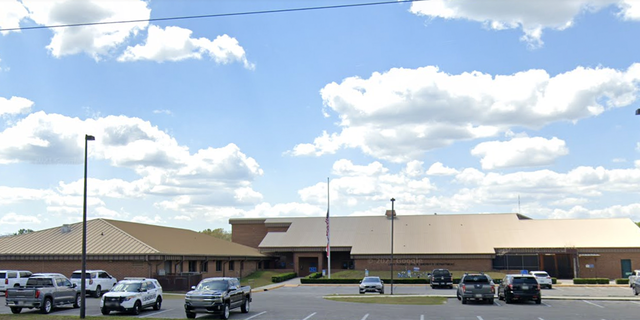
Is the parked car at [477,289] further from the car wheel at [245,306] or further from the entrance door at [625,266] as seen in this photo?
the entrance door at [625,266]

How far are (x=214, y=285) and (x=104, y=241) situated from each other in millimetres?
26475

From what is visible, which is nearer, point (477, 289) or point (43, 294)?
point (43, 294)

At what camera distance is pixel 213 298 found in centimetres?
2616

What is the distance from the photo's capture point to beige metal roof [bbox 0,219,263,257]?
49.1 m

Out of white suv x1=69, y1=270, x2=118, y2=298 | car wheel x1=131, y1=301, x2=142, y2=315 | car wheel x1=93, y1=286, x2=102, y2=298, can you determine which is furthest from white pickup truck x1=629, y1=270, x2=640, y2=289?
car wheel x1=93, y1=286, x2=102, y2=298

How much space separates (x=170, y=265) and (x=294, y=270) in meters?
25.3

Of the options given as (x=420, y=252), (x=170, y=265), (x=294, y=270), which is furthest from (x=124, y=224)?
(x=420, y=252)

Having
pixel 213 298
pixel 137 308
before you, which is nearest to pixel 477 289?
pixel 213 298

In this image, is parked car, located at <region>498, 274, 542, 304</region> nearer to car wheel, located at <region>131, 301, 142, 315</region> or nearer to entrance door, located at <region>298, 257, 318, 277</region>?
car wheel, located at <region>131, 301, 142, 315</region>

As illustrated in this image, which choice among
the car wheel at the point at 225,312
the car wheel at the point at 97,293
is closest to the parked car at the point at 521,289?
the car wheel at the point at 225,312

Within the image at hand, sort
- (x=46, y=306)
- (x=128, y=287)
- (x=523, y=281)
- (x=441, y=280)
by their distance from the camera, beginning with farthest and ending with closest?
1. (x=441, y=280)
2. (x=523, y=281)
3. (x=128, y=287)
4. (x=46, y=306)

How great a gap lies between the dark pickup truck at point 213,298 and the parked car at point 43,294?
7.35m

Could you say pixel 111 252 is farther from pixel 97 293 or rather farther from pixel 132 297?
pixel 132 297

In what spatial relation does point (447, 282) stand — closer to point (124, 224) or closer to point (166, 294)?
point (166, 294)
